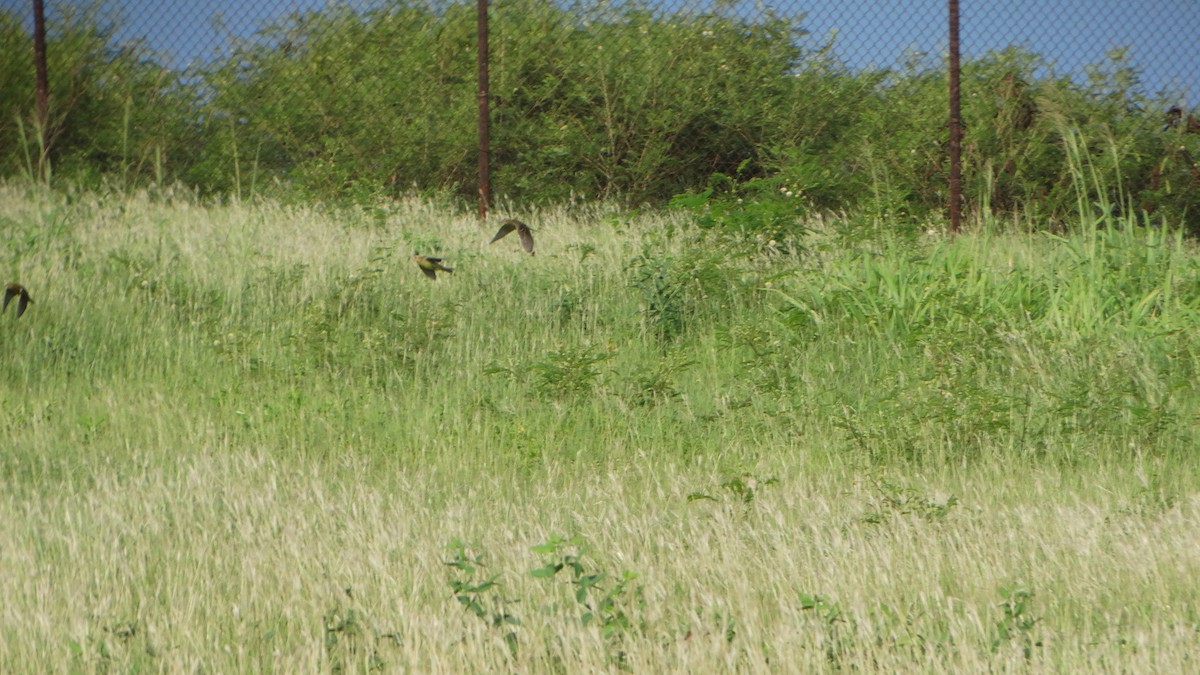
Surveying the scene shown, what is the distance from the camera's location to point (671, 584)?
291cm

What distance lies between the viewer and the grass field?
260 centimetres

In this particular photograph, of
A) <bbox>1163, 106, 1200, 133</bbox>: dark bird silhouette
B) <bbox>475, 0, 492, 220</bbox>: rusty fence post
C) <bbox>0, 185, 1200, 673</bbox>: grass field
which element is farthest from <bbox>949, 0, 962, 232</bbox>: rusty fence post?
<bbox>475, 0, 492, 220</bbox>: rusty fence post

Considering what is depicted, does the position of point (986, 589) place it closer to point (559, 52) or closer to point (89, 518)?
point (89, 518)

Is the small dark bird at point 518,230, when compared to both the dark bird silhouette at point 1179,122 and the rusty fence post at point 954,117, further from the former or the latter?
the dark bird silhouette at point 1179,122

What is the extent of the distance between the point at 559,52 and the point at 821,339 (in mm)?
7832

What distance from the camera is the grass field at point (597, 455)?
2602 millimetres

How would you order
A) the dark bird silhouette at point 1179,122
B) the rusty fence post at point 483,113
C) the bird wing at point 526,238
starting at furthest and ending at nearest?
the dark bird silhouette at point 1179,122 → the rusty fence post at point 483,113 → the bird wing at point 526,238

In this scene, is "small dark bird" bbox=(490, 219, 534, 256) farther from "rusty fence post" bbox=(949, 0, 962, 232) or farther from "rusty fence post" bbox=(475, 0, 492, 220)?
"rusty fence post" bbox=(949, 0, 962, 232)

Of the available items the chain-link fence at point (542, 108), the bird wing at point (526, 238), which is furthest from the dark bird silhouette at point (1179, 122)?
the bird wing at point (526, 238)

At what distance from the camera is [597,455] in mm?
4488

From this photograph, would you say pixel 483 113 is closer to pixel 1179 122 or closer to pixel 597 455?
pixel 597 455

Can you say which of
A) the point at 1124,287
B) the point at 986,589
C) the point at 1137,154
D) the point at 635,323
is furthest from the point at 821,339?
the point at 1137,154

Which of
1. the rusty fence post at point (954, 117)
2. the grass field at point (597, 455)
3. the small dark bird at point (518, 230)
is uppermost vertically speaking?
the rusty fence post at point (954, 117)

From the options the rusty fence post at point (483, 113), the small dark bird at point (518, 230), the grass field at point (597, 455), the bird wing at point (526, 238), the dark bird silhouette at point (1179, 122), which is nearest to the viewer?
the grass field at point (597, 455)
